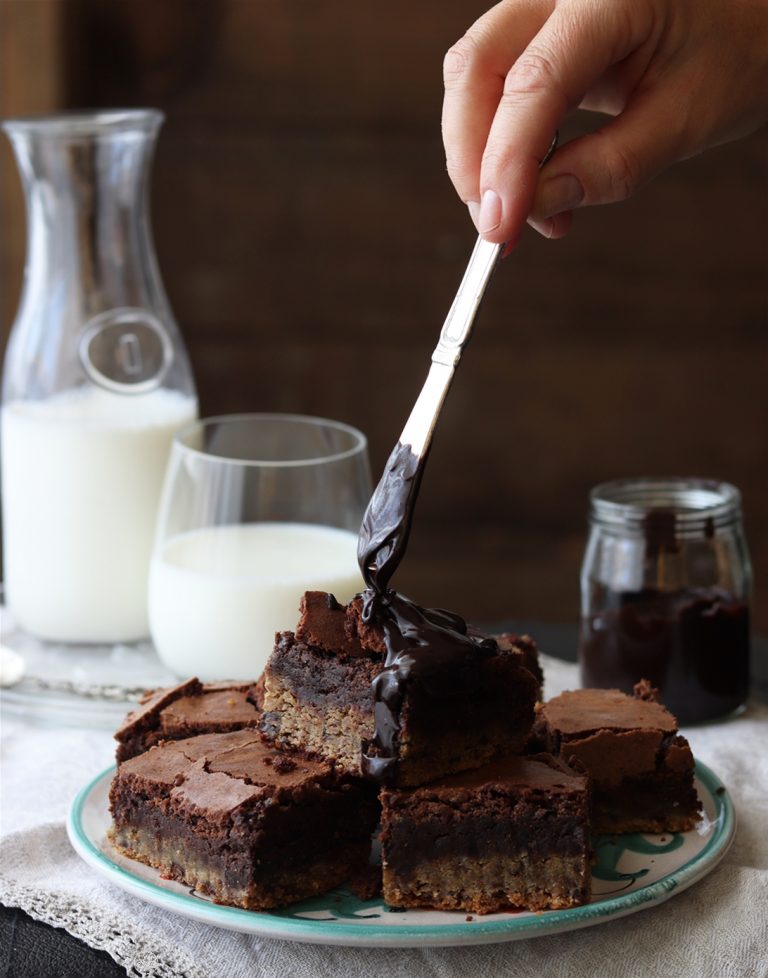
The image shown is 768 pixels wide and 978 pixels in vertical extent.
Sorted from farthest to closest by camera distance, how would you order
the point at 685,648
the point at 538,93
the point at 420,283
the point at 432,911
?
the point at 420,283
the point at 685,648
the point at 538,93
the point at 432,911

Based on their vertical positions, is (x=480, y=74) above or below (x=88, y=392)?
above

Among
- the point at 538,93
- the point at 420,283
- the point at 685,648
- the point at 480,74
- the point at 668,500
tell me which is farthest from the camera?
the point at 420,283

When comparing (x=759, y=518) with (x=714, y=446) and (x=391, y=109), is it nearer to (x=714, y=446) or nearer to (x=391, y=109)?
(x=714, y=446)

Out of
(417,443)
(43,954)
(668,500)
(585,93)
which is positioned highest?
(585,93)

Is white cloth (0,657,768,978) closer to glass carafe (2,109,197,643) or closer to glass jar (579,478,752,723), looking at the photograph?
glass jar (579,478,752,723)

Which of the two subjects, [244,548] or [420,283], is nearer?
[244,548]

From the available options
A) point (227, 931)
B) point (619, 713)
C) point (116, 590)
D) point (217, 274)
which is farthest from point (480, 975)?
point (217, 274)

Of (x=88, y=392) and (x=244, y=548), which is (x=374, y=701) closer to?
(x=244, y=548)

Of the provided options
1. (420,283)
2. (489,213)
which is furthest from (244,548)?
(420,283)
